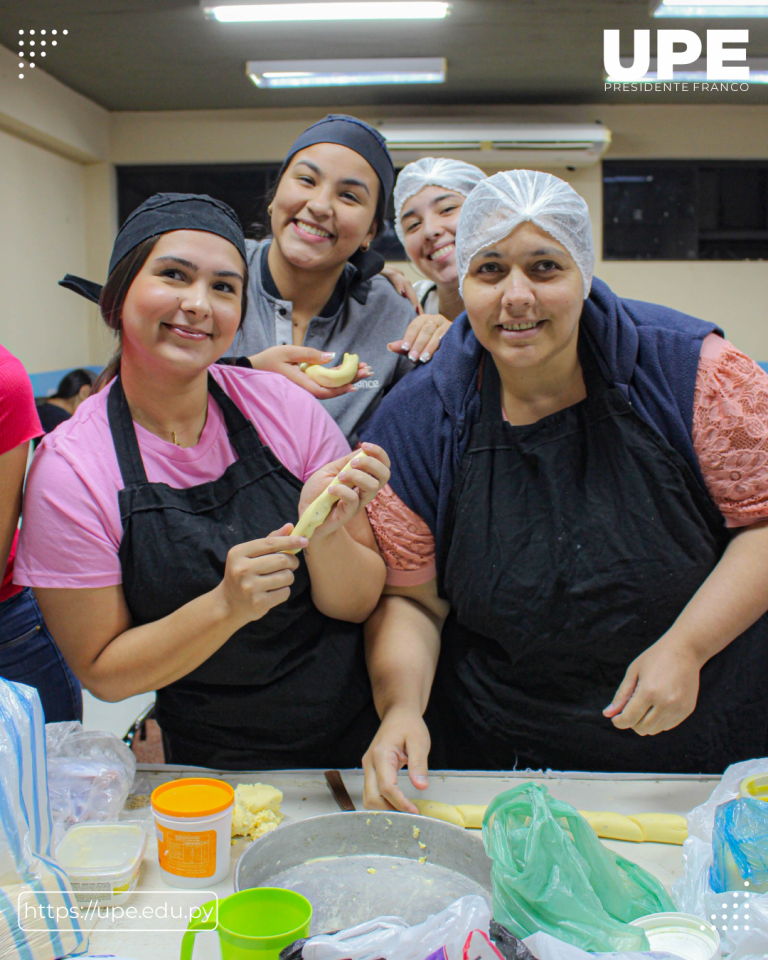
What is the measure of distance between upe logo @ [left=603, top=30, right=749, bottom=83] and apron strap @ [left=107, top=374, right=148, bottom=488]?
5.11 meters

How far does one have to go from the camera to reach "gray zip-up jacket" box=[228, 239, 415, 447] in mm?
2098

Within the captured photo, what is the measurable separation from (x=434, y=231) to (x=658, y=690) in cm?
176

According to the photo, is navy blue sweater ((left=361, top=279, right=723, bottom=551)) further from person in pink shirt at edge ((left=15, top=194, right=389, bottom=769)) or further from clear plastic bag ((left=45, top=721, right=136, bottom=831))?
clear plastic bag ((left=45, top=721, right=136, bottom=831))

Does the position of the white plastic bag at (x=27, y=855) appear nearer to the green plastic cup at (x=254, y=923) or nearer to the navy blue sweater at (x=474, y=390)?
the green plastic cup at (x=254, y=923)

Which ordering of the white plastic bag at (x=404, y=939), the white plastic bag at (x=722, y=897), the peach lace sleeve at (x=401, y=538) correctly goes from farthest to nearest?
the peach lace sleeve at (x=401, y=538) < the white plastic bag at (x=722, y=897) < the white plastic bag at (x=404, y=939)

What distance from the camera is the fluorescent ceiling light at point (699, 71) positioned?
543 centimetres

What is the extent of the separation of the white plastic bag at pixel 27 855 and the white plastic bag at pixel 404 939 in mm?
351

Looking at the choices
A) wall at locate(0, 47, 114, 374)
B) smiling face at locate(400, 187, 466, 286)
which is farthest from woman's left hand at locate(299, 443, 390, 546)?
wall at locate(0, 47, 114, 374)

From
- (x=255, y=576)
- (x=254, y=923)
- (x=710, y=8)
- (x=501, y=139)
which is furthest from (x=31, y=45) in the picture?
(x=254, y=923)

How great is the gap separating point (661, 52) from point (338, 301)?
4765 mm

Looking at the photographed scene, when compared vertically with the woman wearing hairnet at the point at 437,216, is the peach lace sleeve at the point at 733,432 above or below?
below

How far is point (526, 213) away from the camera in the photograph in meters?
1.53

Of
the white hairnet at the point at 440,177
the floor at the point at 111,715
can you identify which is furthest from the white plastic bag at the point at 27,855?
the floor at the point at 111,715

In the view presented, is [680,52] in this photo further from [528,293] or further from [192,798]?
[192,798]
